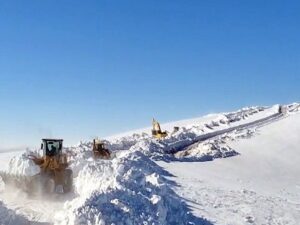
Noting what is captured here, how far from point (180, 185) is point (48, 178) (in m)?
4.89

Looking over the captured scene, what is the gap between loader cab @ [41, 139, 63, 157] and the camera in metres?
20.1

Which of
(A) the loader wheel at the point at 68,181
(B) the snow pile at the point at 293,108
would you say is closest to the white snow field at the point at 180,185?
(A) the loader wheel at the point at 68,181

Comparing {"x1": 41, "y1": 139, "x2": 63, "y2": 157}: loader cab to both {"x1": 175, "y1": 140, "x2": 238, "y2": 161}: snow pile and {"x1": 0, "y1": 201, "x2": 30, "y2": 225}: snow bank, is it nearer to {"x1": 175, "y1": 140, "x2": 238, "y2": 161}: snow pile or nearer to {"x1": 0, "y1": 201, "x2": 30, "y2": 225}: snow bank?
{"x1": 0, "y1": 201, "x2": 30, "y2": 225}: snow bank

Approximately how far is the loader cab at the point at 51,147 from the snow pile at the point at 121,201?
7.82 ft

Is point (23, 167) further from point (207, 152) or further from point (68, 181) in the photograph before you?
point (207, 152)

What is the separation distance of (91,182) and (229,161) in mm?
12037

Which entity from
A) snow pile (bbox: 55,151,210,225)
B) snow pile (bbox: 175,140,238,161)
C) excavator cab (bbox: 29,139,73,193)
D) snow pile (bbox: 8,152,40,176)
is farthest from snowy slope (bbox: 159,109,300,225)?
snow pile (bbox: 8,152,40,176)

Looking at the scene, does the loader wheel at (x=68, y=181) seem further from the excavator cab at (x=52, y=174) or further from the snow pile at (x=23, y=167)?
the snow pile at (x=23, y=167)

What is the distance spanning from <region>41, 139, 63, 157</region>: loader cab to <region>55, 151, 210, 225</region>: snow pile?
238 cm

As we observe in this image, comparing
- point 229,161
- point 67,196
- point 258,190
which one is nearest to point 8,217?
point 67,196

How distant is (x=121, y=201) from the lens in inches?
515

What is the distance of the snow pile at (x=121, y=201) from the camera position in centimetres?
1219

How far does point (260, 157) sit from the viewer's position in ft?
94.2

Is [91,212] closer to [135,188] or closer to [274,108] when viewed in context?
[135,188]
